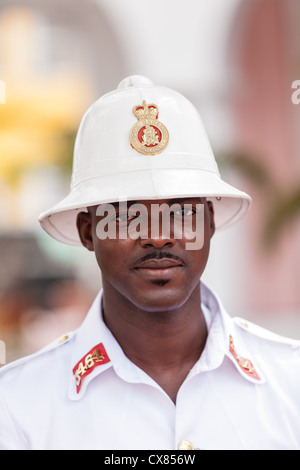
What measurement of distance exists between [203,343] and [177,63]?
7.82 metres

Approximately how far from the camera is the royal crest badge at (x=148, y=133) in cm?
255

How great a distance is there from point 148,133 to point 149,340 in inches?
29.5

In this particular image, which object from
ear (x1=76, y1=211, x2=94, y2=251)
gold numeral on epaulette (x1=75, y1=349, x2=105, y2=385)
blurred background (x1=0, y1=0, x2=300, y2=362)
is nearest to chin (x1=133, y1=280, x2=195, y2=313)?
gold numeral on epaulette (x1=75, y1=349, x2=105, y2=385)

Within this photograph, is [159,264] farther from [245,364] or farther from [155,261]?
[245,364]

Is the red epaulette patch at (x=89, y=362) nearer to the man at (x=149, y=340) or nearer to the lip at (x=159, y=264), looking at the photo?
the man at (x=149, y=340)

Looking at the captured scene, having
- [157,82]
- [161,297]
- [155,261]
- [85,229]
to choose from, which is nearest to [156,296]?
[161,297]

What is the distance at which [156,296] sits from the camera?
2459 millimetres

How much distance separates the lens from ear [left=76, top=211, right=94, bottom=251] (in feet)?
9.11

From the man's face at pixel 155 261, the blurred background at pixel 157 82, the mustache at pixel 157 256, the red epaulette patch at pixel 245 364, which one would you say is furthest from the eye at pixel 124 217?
the blurred background at pixel 157 82

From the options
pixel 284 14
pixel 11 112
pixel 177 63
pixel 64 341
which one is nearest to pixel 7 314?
pixel 11 112

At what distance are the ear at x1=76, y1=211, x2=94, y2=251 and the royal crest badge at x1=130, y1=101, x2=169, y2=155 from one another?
376 mm
